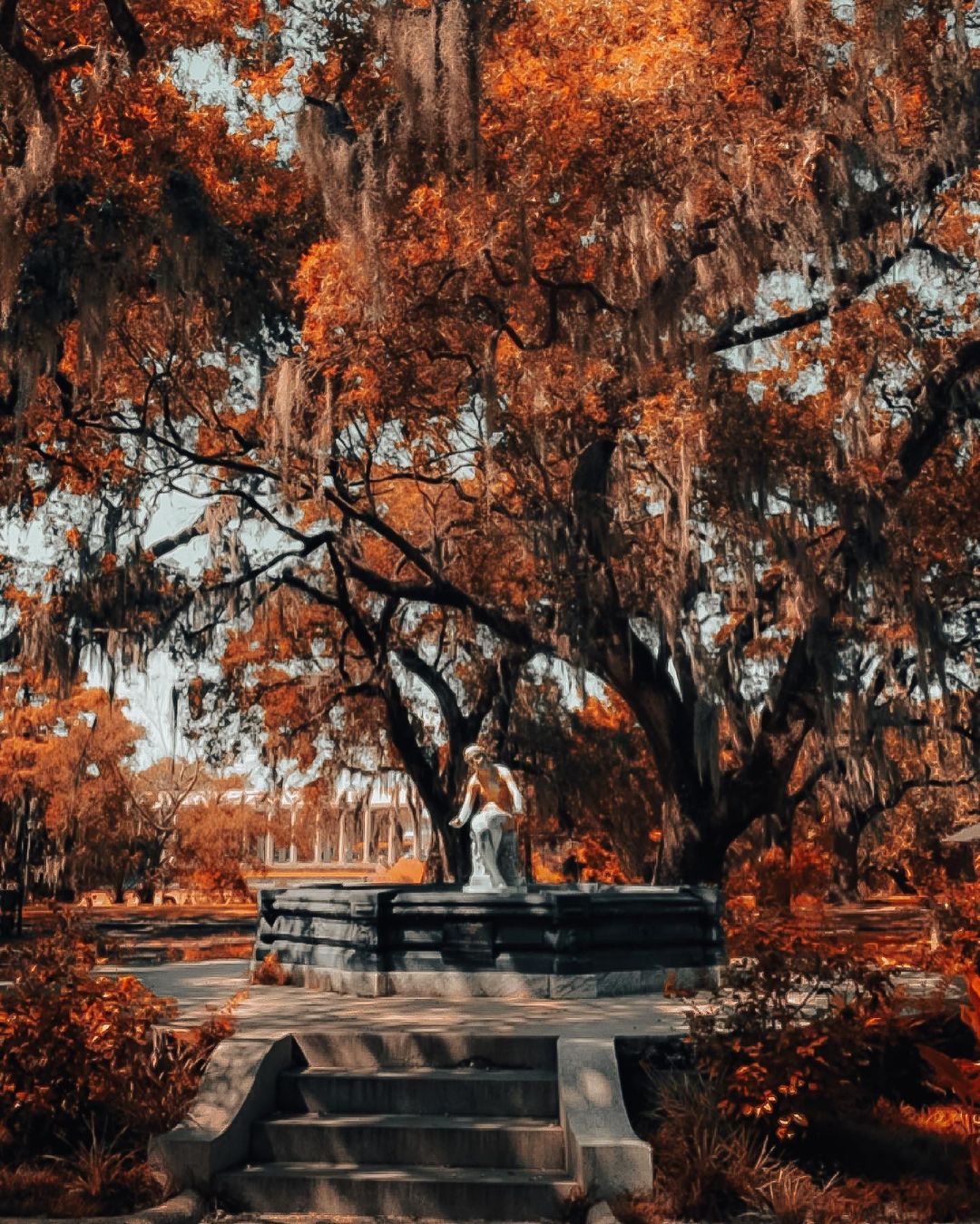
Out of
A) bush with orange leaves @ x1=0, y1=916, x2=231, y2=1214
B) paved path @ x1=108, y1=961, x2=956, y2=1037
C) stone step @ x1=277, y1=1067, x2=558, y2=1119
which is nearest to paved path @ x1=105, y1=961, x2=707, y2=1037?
paved path @ x1=108, y1=961, x2=956, y2=1037

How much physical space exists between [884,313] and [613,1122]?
11.4 meters

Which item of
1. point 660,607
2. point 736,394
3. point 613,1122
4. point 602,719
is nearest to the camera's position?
point 613,1122

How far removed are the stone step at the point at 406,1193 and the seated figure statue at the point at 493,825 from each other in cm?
544

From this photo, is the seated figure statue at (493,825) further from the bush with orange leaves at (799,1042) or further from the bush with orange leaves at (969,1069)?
the bush with orange leaves at (969,1069)

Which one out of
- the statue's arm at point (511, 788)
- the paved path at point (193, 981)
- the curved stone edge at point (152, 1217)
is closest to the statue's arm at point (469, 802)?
the statue's arm at point (511, 788)

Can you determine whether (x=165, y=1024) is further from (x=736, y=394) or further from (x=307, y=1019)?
(x=736, y=394)

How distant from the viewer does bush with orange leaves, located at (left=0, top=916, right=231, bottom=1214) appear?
6.55 m

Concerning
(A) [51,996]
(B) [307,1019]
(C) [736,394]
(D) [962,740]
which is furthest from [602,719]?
(A) [51,996]

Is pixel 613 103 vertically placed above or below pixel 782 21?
below

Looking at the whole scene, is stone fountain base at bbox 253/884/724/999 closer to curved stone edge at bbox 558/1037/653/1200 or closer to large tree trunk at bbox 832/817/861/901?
curved stone edge at bbox 558/1037/653/1200

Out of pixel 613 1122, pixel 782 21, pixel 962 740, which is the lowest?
pixel 613 1122

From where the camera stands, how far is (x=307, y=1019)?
932 centimetres

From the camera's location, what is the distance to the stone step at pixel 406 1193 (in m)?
6.53

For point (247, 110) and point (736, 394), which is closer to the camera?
point (247, 110)
